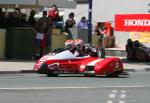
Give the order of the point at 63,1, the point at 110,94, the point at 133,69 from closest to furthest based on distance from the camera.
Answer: the point at 110,94
the point at 133,69
the point at 63,1

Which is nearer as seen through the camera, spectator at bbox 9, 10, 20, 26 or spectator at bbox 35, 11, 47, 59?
spectator at bbox 35, 11, 47, 59

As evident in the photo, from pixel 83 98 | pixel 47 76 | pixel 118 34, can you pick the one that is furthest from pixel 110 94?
pixel 118 34

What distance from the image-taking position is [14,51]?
1198 inches

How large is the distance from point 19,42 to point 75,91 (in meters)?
13.4

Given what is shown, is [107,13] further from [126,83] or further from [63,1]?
[126,83]

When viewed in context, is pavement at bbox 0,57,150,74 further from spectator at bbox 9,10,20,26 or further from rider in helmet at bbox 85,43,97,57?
rider in helmet at bbox 85,43,97,57

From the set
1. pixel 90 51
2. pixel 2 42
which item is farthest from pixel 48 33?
pixel 90 51

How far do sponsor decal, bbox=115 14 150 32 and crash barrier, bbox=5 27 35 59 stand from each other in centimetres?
879

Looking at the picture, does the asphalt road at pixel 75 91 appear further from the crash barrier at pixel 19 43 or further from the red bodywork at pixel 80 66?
the crash barrier at pixel 19 43

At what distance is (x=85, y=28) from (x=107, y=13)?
1140cm

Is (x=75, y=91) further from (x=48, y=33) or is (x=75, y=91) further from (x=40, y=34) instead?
(x=48, y=33)

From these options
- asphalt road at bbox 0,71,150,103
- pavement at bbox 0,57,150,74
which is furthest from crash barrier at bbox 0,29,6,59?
asphalt road at bbox 0,71,150,103

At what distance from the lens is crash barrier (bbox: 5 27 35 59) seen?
30.3 meters

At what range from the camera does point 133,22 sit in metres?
37.5
